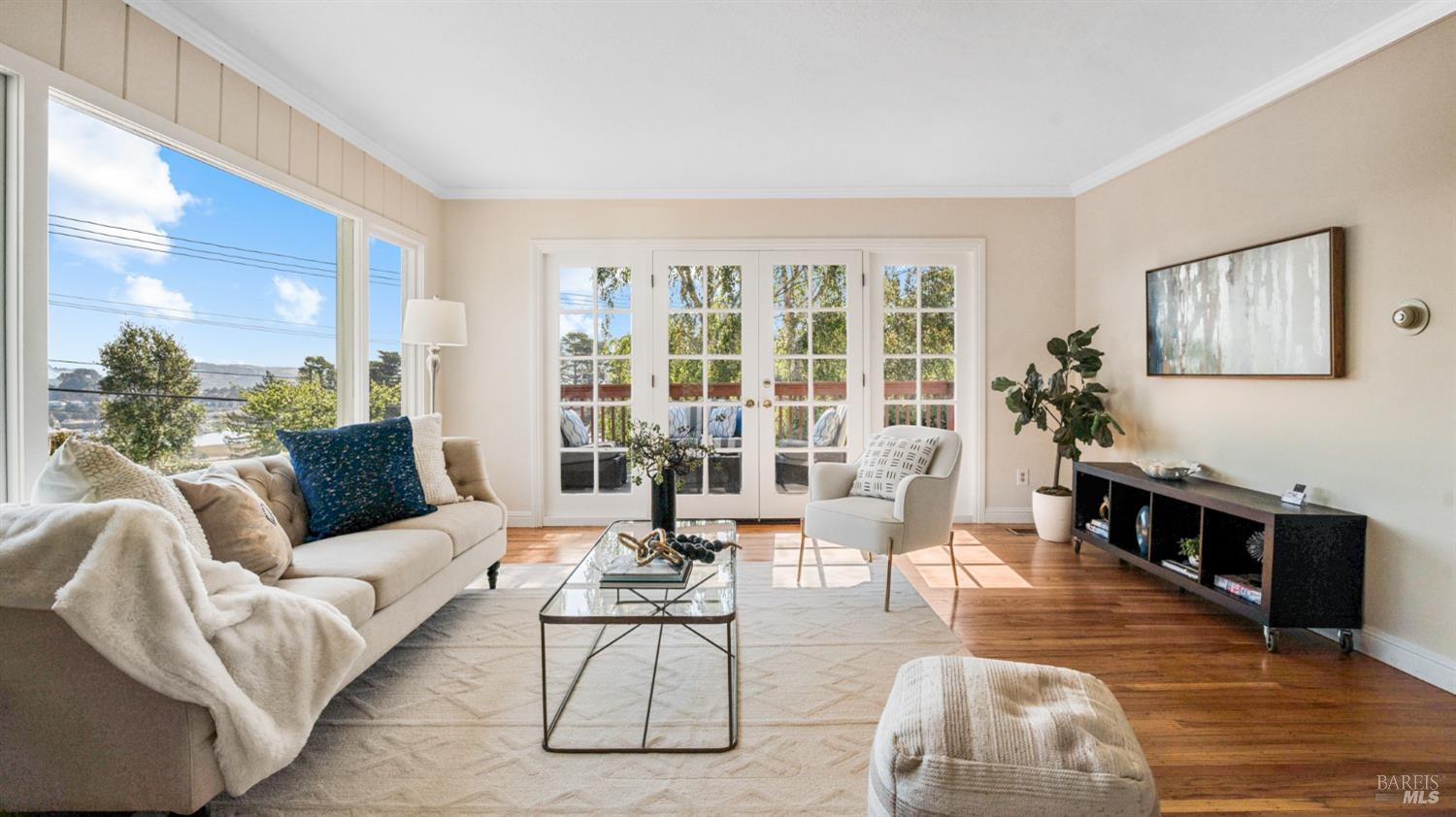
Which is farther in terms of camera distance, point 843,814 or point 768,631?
point 768,631

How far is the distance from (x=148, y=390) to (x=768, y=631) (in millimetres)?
2595

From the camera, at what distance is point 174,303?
2.60m

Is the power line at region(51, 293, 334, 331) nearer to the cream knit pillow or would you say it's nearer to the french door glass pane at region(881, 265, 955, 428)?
the cream knit pillow

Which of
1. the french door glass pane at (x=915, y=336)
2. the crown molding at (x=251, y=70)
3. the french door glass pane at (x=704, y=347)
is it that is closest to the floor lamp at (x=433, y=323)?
the crown molding at (x=251, y=70)

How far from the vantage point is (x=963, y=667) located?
152 cm

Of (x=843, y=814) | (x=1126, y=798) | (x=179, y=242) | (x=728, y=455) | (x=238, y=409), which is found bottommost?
(x=843, y=814)

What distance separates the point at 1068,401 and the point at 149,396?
4.69 metres

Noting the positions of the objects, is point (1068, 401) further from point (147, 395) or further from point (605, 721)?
point (147, 395)

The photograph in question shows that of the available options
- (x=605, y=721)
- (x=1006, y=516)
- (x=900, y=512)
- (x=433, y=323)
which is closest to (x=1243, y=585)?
(x=900, y=512)

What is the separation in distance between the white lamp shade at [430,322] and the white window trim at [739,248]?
864 millimetres

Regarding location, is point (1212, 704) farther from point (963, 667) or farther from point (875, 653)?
point (963, 667)

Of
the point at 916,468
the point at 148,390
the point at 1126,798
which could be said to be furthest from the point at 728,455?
the point at 1126,798

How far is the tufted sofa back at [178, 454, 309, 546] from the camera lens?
2.43 m

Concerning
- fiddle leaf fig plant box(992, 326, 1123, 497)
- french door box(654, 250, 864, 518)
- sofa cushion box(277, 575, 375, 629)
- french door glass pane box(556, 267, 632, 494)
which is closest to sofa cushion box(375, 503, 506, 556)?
sofa cushion box(277, 575, 375, 629)
